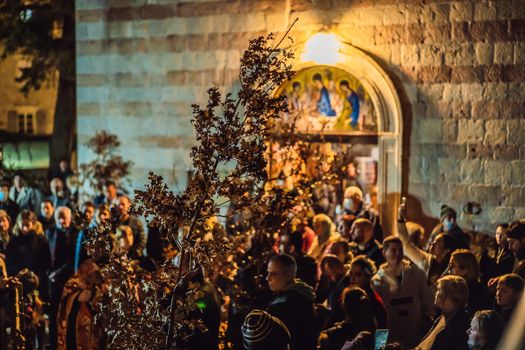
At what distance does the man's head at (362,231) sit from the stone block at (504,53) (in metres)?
3.48

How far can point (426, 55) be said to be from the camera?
1248cm

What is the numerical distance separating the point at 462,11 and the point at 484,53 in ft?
2.19

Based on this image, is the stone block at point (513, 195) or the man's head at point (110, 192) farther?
the man's head at point (110, 192)

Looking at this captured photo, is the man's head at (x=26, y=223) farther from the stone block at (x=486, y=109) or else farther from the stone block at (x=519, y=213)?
the stone block at (x=519, y=213)

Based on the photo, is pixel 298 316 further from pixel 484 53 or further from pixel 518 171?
pixel 484 53

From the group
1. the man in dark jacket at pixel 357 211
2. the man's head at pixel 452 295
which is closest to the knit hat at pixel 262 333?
the man's head at pixel 452 295

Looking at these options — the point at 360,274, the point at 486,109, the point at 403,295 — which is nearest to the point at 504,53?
the point at 486,109

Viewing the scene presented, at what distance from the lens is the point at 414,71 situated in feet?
41.3

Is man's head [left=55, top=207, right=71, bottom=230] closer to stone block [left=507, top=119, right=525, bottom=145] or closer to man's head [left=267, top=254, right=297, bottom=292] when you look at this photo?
man's head [left=267, top=254, right=297, bottom=292]

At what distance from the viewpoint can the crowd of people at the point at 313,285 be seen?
6824 millimetres

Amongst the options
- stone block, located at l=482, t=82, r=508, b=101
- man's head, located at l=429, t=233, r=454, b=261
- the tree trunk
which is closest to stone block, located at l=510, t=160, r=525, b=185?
stone block, located at l=482, t=82, r=508, b=101

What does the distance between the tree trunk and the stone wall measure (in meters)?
7.28

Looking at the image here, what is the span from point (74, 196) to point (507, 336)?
10.7 metres

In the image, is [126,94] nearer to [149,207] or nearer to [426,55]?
[426,55]
